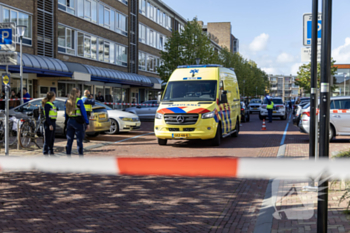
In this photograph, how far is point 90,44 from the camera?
108ft

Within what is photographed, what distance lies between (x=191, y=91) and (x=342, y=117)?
561 centimetres

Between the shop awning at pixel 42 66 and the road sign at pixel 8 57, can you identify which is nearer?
the road sign at pixel 8 57

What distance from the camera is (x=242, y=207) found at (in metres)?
5.64

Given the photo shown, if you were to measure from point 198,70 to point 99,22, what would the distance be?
23.0m

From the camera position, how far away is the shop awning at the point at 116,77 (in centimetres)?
3114

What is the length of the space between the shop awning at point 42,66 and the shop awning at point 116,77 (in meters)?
3.94

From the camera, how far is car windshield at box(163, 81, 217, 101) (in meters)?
13.0

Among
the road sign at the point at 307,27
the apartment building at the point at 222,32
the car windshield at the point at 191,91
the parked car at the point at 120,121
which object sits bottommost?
the parked car at the point at 120,121

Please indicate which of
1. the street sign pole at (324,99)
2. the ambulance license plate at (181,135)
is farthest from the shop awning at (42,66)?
the street sign pole at (324,99)

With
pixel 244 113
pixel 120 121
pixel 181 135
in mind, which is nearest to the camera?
pixel 181 135

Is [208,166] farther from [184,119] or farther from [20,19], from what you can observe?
[20,19]

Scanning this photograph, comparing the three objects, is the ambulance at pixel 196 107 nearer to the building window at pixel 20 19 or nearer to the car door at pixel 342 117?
the car door at pixel 342 117

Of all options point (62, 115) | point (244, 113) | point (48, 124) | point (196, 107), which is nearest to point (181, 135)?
point (196, 107)

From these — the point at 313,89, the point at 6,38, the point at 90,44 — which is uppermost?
the point at 90,44
